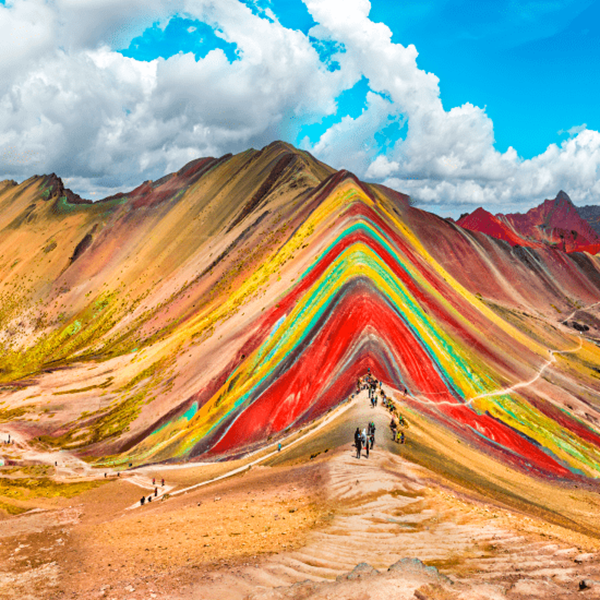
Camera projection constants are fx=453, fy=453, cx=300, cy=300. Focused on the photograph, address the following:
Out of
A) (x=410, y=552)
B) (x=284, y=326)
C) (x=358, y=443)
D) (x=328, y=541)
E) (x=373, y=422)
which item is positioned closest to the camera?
(x=410, y=552)

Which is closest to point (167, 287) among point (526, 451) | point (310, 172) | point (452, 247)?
point (310, 172)

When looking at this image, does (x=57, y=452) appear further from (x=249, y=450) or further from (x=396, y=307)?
(x=396, y=307)

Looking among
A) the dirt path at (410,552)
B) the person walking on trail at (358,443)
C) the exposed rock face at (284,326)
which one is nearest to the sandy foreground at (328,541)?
the dirt path at (410,552)

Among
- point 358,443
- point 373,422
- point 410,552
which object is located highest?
point 373,422

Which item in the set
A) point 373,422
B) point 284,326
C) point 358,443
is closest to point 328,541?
point 358,443

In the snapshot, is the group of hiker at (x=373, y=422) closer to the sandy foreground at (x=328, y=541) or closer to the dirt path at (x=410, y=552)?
the sandy foreground at (x=328, y=541)

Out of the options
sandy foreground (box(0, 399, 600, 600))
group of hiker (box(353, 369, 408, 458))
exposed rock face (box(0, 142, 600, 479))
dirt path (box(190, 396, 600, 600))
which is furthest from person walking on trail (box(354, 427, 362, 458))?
exposed rock face (box(0, 142, 600, 479))

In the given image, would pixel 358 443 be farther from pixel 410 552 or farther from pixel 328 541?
pixel 410 552
